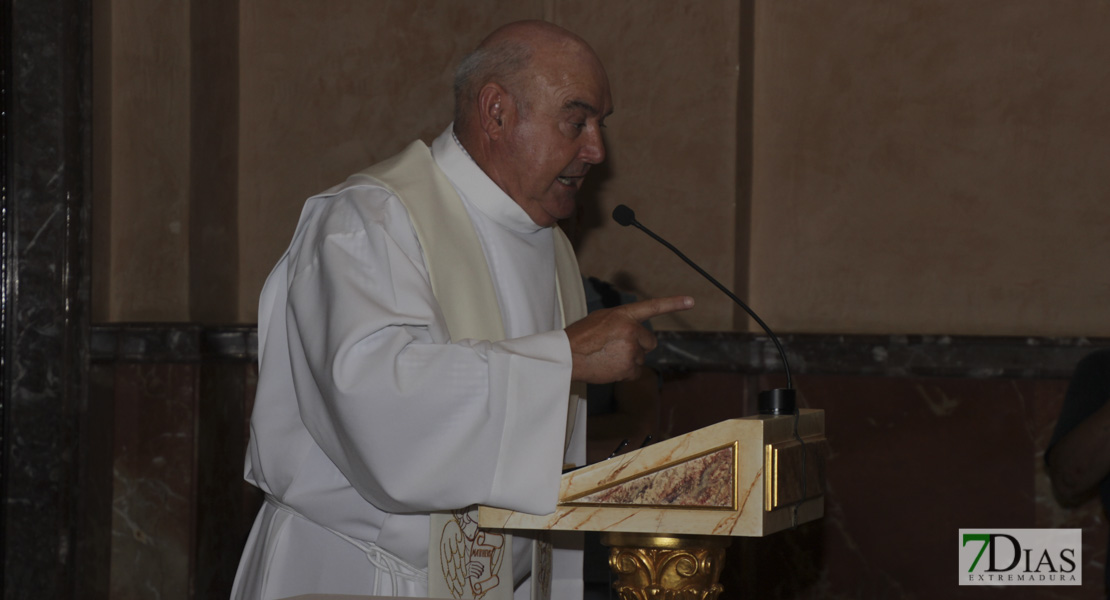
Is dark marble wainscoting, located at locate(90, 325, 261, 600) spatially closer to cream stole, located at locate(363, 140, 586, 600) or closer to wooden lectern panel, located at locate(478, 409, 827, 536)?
cream stole, located at locate(363, 140, 586, 600)

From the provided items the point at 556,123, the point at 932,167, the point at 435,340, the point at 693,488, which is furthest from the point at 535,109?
the point at 932,167

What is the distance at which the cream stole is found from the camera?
2377mm

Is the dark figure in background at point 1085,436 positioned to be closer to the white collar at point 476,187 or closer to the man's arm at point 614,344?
the white collar at point 476,187

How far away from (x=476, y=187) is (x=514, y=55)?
312mm

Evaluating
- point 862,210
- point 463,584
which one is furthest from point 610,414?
point 463,584

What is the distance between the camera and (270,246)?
5.03 metres

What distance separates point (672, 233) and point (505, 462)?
2888 millimetres

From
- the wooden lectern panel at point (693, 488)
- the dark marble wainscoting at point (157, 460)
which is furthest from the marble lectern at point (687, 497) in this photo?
the dark marble wainscoting at point (157, 460)

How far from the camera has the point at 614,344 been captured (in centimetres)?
211

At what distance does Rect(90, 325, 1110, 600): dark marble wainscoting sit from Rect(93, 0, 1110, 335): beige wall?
22cm

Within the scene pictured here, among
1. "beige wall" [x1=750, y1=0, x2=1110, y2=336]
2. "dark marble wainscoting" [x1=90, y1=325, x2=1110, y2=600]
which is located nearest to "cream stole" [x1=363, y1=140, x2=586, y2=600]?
"dark marble wainscoting" [x1=90, y1=325, x2=1110, y2=600]

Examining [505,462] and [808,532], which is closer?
[505,462]

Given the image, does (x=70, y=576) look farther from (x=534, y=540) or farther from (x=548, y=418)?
(x=548, y=418)

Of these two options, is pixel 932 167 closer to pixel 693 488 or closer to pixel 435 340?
pixel 435 340
